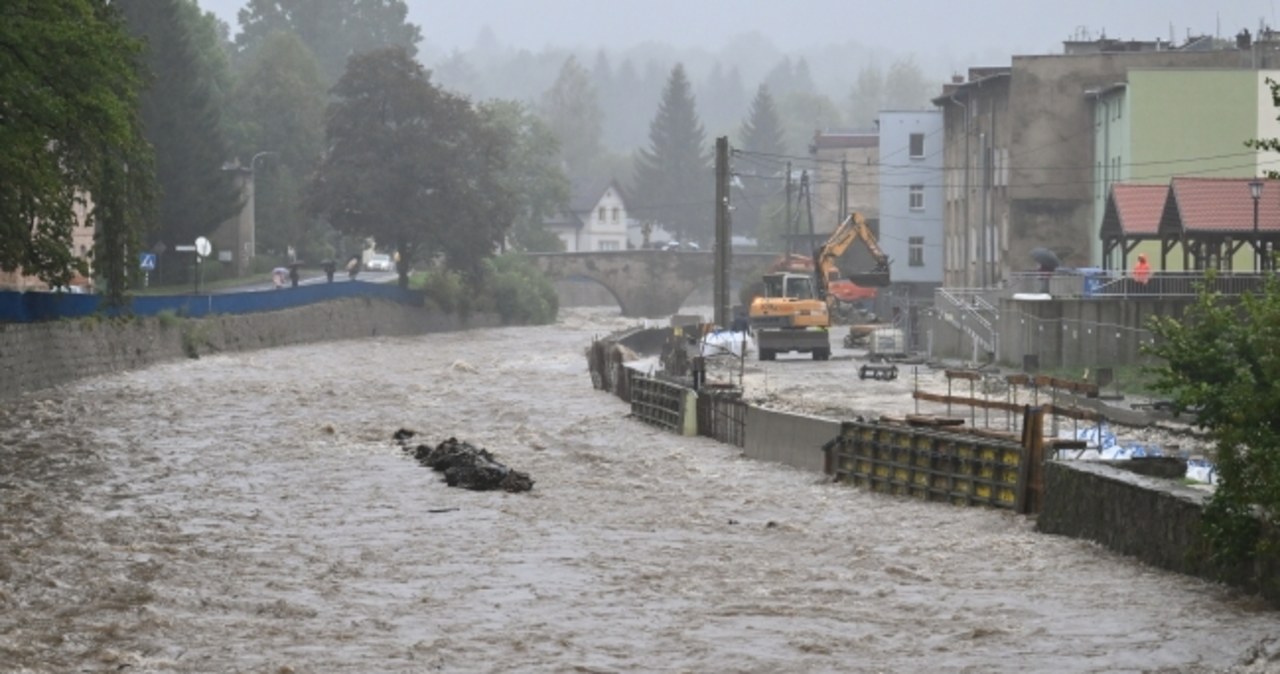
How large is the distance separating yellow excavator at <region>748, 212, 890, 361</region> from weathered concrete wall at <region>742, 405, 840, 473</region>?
122 feet

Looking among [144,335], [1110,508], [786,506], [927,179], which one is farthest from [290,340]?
[1110,508]

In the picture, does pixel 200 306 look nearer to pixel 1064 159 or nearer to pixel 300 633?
pixel 1064 159

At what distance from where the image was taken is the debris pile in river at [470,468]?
3847 cm

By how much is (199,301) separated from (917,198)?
5010 centimetres

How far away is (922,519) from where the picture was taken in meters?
34.7

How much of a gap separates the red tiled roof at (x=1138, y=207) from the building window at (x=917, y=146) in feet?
159

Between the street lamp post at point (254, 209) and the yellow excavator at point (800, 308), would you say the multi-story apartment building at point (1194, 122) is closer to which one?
the yellow excavator at point (800, 308)

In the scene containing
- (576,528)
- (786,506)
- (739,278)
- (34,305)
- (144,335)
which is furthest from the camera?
(739,278)

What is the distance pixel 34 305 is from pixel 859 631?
41.4m

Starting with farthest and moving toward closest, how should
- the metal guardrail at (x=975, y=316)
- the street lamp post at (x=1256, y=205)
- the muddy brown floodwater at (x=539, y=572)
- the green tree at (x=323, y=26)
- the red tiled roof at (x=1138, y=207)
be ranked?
the green tree at (x=323, y=26)
the metal guardrail at (x=975, y=316)
the red tiled roof at (x=1138, y=207)
the street lamp post at (x=1256, y=205)
the muddy brown floodwater at (x=539, y=572)

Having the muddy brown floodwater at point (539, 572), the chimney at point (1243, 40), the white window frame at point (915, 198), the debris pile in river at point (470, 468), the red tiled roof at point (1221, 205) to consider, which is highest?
the chimney at point (1243, 40)

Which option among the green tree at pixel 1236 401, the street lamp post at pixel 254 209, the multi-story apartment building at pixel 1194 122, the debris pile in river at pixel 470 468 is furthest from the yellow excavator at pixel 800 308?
the green tree at pixel 1236 401

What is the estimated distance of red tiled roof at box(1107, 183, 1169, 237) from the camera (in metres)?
71.7

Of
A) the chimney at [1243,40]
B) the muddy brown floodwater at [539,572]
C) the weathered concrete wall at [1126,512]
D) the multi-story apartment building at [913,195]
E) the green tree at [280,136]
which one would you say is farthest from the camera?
the green tree at [280,136]
